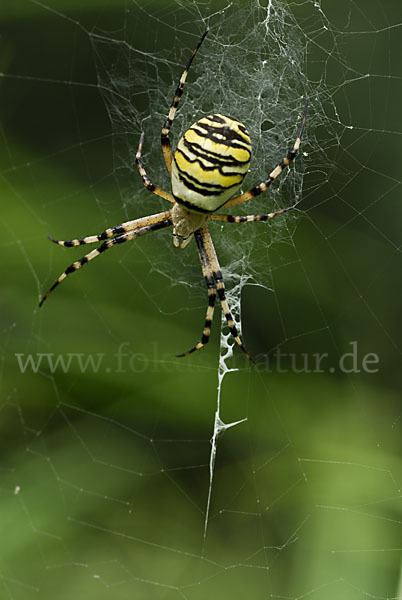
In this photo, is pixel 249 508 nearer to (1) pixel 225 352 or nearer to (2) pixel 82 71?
(1) pixel 225 352

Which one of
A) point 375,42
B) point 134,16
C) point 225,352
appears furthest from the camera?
point 225,352

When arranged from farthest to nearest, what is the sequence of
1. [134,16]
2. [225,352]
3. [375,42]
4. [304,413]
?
[225,352], [134,16], [304,413], [375,42]

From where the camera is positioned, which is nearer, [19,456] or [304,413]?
[304,413]

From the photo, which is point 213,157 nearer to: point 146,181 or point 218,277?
point 146,181

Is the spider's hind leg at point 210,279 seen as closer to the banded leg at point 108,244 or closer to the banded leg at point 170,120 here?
the banded leg at point 108,244

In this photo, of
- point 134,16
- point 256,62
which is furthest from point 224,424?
point 134,16

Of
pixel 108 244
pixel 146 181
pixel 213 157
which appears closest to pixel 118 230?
pixel 108 244

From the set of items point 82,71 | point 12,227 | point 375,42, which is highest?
point 82,71
